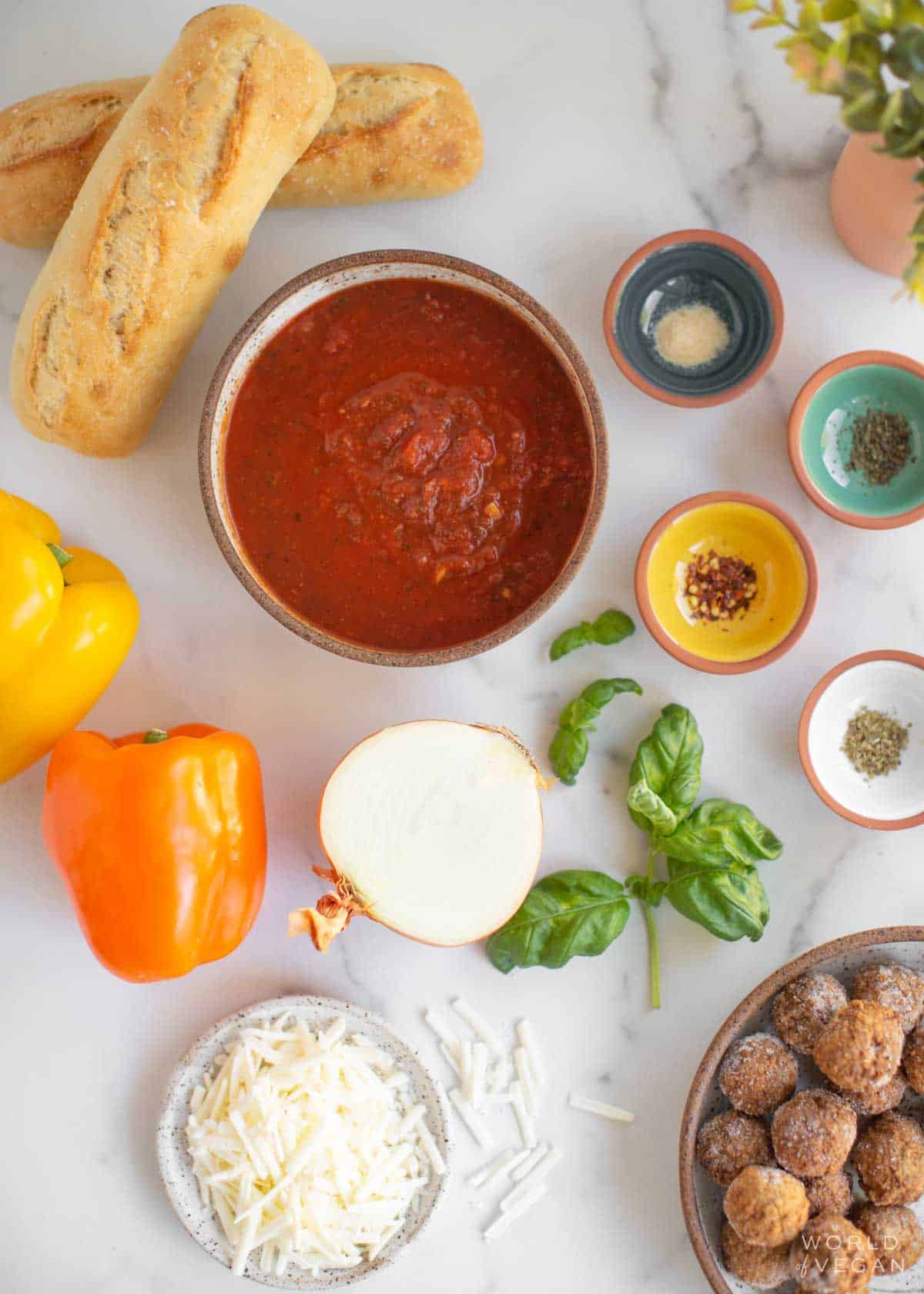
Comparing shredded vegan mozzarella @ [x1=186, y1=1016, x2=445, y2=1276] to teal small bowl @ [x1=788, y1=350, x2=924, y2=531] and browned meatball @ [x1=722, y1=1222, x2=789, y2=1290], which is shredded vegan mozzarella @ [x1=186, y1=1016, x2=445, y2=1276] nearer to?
browned meatball @ [x1=722, y1=1222, x2=789, y2=1290]

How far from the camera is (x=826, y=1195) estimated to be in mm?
2686

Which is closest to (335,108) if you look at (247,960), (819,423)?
(819,423)

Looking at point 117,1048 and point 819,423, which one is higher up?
point 819,423

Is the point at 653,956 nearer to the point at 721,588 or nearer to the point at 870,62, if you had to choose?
the point at 721,588

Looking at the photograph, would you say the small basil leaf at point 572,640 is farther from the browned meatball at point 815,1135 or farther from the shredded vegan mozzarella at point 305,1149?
the browned meatball at point 815,1135

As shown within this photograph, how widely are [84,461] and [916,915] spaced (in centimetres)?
246

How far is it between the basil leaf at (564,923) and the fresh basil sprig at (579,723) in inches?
10.8

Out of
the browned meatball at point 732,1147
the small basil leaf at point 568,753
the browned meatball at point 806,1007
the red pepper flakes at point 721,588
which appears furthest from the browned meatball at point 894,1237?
the red pepper flakes at point 721,588

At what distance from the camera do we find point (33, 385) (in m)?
2.63

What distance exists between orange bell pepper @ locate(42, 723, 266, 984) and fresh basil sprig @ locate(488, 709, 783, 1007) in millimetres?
709

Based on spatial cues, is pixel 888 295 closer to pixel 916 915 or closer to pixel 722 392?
pixel 722 392

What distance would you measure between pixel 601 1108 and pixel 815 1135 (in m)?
0.56

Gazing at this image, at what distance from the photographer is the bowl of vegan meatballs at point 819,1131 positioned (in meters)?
2.59

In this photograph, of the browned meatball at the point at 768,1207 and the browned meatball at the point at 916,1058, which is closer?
the browned meatball at the point at 768,1207
